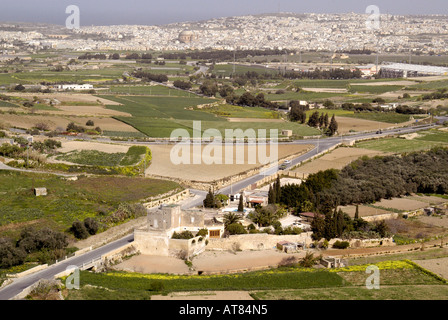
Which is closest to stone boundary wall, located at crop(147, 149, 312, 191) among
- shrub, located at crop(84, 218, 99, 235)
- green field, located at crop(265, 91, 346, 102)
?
shrub, located at crop(84, 218, 99, 235)

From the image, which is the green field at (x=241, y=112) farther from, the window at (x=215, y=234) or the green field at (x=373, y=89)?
the window at (x=215, y=234)

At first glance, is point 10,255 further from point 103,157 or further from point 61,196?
point 103,157

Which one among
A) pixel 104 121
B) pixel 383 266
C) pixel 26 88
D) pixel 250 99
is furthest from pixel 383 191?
pixel 26 88

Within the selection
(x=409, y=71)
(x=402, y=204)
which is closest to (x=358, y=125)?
(x=402, y=204)

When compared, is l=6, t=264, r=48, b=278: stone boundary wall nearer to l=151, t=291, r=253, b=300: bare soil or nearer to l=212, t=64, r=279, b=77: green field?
l=151, t=291, r=253, b=300: bare soil

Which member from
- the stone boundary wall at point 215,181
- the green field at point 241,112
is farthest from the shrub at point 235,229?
the green field at point 241,112

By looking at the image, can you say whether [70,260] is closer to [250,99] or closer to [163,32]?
[250,99]
